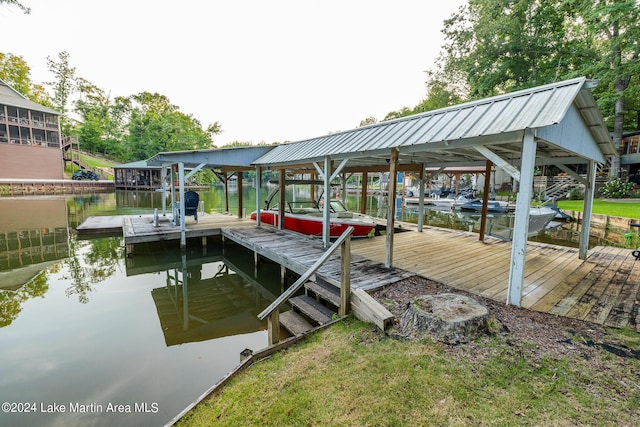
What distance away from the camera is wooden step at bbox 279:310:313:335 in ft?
12.0

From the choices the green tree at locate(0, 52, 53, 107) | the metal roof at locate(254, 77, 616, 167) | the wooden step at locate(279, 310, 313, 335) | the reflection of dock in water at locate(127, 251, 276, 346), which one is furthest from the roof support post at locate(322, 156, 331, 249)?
the green tree at locate(0, 52, 53, 107)

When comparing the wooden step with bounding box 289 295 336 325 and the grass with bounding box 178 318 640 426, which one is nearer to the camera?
the grass with bounding box 178 318 640 426

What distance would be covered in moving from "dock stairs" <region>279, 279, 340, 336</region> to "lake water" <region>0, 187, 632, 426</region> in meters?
0.77

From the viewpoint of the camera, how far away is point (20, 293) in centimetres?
571

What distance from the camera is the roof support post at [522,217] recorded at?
3.27 metres

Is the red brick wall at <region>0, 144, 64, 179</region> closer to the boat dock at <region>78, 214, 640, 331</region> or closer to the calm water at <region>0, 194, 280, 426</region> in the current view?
the calm water at <region>0, 194, 280, 426</region>

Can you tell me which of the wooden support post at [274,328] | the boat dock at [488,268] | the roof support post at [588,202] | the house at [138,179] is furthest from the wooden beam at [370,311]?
the house at [138,179]

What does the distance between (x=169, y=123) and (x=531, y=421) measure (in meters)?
44.6

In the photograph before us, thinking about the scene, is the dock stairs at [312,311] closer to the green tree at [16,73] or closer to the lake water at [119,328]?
the lake water at [119,328]

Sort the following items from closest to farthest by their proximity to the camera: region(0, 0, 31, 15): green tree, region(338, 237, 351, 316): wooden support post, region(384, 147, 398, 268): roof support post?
region(338, 237, 351, 316): wooden support post
region(384, 147, 398, 268): roof support post
region(0, 0, 31, 15): green tree

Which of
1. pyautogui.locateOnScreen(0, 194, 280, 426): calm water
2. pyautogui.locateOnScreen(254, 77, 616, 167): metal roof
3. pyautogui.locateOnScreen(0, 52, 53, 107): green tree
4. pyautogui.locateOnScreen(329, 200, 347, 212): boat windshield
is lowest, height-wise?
pyautogui.locateOnScreen(0, 194, 280, 426): calm water

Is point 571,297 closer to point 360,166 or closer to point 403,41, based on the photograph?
point 360,166

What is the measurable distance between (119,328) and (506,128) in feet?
21.2

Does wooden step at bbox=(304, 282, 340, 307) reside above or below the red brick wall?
below
